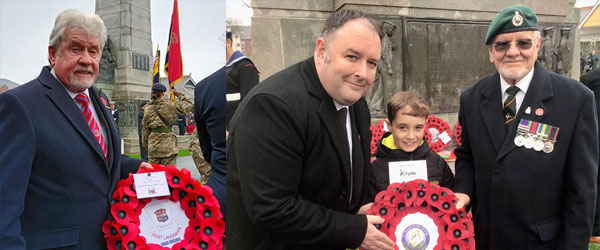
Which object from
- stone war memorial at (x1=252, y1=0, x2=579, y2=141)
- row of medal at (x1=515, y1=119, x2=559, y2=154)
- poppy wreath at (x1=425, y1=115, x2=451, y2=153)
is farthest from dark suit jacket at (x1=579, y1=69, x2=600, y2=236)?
stone war memorial at (x1=252, y1=0, x2=579, y2=141)

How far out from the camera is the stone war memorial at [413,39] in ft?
20.8

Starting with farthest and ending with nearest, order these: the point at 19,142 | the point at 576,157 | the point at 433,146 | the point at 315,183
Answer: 1. the point at 433,146
2. the point at 576,157
3. the point at 315,183
4. the point at 19,142

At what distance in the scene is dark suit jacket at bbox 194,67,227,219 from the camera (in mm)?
2346

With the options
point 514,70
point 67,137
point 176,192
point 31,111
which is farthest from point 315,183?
point 514,70

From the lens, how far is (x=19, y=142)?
1.42m

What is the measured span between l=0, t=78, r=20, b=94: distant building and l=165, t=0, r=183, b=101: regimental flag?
0.78 meters

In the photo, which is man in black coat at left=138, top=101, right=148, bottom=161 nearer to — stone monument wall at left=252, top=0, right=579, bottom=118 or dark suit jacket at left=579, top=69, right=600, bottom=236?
dark suit jacket at left=579, top=69, right=600, bottom=236

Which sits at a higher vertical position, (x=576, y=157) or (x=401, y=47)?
(x=401, y=47)

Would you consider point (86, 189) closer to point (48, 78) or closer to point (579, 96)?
point (48, 78)

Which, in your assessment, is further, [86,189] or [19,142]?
[86,189]

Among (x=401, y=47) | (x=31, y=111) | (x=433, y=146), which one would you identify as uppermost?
(x=401, y=47)

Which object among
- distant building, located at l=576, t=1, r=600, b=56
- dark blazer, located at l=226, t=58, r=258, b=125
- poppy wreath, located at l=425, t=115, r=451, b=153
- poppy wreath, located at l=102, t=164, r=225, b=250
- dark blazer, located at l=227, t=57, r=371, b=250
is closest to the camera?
dark blazer, located at l=227, t=57, r=371, b=250

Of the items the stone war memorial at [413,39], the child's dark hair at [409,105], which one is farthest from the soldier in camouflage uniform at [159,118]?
the stone war memorial at [413,39]

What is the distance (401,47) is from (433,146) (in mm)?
1709
